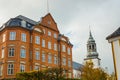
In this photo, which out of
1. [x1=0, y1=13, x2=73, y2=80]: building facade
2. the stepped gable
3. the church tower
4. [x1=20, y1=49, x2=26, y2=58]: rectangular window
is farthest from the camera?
the church tower

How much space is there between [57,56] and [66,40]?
21.7 ft

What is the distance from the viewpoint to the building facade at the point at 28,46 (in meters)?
50.0

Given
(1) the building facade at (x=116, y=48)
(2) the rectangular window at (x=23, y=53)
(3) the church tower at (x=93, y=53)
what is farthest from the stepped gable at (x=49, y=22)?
(3) the church tower at (x=93, y=53)

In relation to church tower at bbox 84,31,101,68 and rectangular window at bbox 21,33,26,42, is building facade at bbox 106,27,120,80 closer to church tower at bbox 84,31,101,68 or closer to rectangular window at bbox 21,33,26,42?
rectangular window at bbox 21,33,26,42

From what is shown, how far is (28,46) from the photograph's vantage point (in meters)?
52.9

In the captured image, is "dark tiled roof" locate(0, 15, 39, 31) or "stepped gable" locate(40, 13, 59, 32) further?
"stepped gable" locate(40, 13, 59, 32)

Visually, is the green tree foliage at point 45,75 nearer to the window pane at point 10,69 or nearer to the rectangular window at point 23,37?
the window pane at point 10,69

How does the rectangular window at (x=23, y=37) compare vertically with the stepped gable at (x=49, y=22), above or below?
below

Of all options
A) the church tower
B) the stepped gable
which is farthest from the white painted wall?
the church tower

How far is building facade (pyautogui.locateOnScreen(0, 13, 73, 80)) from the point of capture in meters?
50.0

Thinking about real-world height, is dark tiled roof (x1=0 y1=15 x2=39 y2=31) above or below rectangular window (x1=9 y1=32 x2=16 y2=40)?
above

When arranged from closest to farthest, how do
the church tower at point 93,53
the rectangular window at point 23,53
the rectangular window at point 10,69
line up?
1. the rectangular window at point 10,69
2. the rectangular window at point 23,53
3. the church tower at point 93,53

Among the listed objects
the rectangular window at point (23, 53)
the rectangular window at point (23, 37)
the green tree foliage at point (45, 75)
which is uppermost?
the rectangular window at point (23, 37)

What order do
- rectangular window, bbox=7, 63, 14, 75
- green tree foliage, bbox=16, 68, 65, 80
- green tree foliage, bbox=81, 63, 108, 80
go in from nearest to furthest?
green tree foliage, bbox=16, 68, 65, 80 → green tree foliage, bbox=81, 63, 108, 80 → rectangular window, bbox=7, 63, 14, 75
